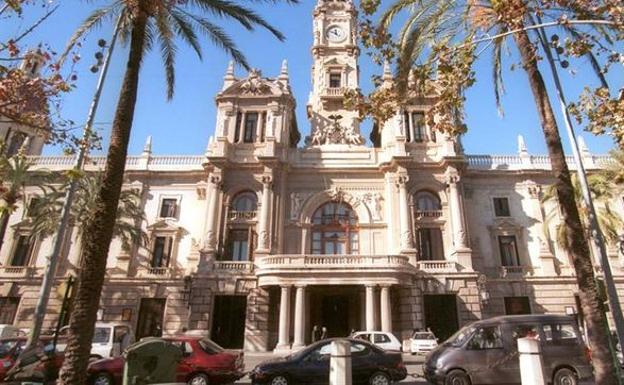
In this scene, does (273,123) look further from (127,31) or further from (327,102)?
(127,31)

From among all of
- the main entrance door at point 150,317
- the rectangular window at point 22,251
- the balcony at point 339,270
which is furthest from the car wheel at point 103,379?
the rectangular window at point 22,251

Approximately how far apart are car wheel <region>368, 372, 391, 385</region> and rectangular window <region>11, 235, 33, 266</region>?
2605cm

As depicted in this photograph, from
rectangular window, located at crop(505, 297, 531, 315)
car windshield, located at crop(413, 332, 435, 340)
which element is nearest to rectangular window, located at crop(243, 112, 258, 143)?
car windshield, located at crop(413, 332, 435, 340)

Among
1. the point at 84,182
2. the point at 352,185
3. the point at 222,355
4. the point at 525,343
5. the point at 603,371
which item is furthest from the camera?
the point at 352,185

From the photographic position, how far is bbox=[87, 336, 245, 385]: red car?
11859 millimetres

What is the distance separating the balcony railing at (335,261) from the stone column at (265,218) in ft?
5.16

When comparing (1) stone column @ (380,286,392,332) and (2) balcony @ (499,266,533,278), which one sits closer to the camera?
(1) stone column @ (380,286,392,332)

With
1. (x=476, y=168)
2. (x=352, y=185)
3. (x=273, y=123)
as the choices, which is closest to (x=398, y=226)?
(x=352, y=185)

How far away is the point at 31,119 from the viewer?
27.4 feet

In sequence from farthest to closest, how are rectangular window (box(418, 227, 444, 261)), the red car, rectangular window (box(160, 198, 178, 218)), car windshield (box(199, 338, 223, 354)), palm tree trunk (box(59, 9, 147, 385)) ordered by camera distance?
rectangular window (box(160, 198, 178, 218)) < rectangular window (box(418, 227, 444, 261)) < car windshield (box(199, 338, 223, 354)) < the red car < palm tree trunk (box(59, 9, 147, 385))

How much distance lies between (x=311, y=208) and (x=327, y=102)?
33.3ft

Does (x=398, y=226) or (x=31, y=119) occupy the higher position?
(x=398, y=226)

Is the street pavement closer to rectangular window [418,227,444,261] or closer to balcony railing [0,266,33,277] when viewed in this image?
rectangular window [418,227,444,261]

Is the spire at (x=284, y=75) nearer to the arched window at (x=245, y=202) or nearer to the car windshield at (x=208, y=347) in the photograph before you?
the arched window at (x=245, y=202)
